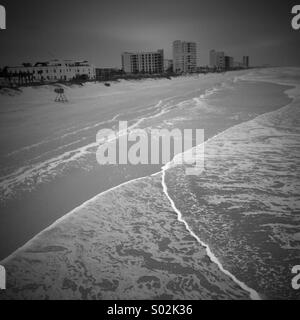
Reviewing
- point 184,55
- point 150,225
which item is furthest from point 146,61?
point 150,225

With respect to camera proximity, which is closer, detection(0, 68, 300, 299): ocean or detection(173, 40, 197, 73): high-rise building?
detection(0, 68, 300, 299): ocean

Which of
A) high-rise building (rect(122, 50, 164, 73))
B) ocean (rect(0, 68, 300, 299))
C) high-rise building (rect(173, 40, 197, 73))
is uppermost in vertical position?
high-rise building (rect(173, 40, 197, 73))

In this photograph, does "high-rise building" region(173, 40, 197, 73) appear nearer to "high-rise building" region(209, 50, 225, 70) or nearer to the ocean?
"high-rise building" region(209, 50, 225, 70)

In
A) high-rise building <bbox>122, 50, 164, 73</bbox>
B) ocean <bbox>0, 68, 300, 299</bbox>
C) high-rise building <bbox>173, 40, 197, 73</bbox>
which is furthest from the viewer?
high-rise building <bbox>173, 40, 197, 73</bbox>

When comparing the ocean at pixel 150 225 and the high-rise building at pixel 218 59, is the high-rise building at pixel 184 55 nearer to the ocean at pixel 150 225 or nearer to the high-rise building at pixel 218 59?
the high-rise building at pixel 218 59

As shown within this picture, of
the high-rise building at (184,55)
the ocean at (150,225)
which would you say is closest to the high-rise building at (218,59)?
the high-rise building at (184,55)

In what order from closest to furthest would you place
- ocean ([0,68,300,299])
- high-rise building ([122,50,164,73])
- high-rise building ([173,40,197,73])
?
ocean ([0,68,300,299])
high-rise building ([122,50,164,73])
high-rise building ([173,40,197,73])

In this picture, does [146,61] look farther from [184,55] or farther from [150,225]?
[150,225]

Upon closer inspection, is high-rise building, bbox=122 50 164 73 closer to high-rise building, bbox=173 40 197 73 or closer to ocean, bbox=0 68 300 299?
high-rise building, bbox=173 40 197 73

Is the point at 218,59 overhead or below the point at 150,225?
overhead

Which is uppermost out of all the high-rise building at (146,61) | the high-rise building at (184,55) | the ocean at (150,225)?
the high-rise building at (184,55)

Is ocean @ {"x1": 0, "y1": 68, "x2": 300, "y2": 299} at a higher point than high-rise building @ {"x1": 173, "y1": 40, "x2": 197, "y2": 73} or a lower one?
lower

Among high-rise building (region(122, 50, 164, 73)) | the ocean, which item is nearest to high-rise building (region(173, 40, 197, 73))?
high-rise building (region(122, 50, 164, 73))
